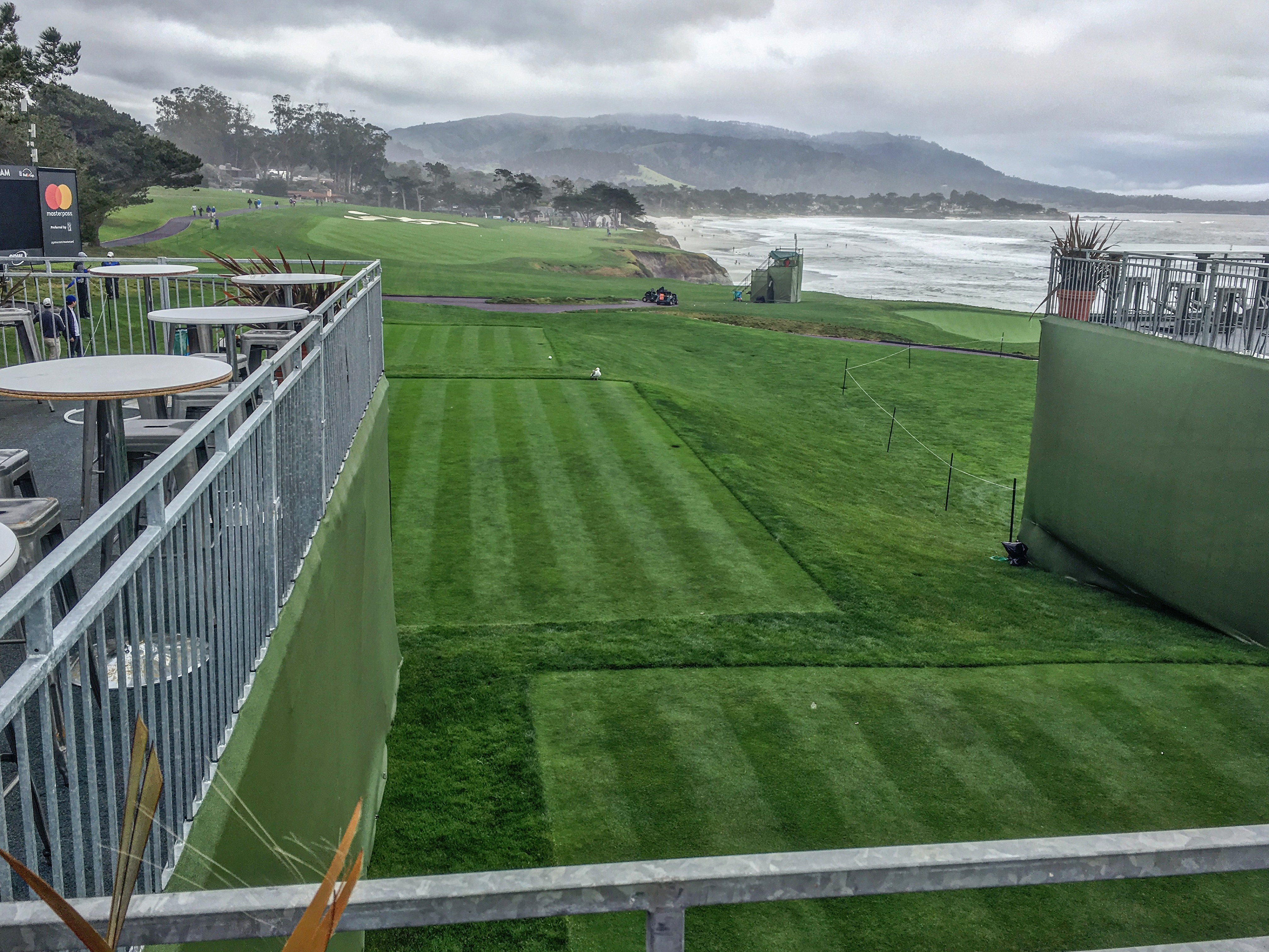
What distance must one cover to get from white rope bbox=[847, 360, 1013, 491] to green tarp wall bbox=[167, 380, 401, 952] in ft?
60.6

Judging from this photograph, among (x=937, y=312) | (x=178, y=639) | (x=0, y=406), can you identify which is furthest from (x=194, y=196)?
(x=178, y=639)

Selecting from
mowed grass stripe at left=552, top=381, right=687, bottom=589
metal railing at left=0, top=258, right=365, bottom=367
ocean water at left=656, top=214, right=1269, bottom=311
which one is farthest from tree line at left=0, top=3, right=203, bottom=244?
ocean water at left=656, top=214, right=1269, bottom=311

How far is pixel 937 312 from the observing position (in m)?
55.1

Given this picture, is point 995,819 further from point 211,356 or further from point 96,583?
point 211,356

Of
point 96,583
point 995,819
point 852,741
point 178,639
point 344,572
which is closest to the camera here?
point 96,583

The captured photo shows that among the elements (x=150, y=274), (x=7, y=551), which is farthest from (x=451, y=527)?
(x=7, y=551)

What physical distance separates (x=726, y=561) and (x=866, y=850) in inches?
424

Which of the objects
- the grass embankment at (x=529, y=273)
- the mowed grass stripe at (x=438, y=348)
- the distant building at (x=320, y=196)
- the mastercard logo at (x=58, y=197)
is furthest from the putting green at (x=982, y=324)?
the distant building at (x=320, y=196)

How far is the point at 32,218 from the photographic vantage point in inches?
728

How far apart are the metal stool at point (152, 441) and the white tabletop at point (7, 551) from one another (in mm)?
2723

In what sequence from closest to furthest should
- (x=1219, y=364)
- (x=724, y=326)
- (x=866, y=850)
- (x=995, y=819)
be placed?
(x=866, y=850)
(x=995, y=819)
(x=1219, y=364)
(x=724, y=326)

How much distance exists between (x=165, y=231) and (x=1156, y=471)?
74.2 metres

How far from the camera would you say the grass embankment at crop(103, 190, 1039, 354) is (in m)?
47.8

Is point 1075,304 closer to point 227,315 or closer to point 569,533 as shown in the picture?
point 569,533
